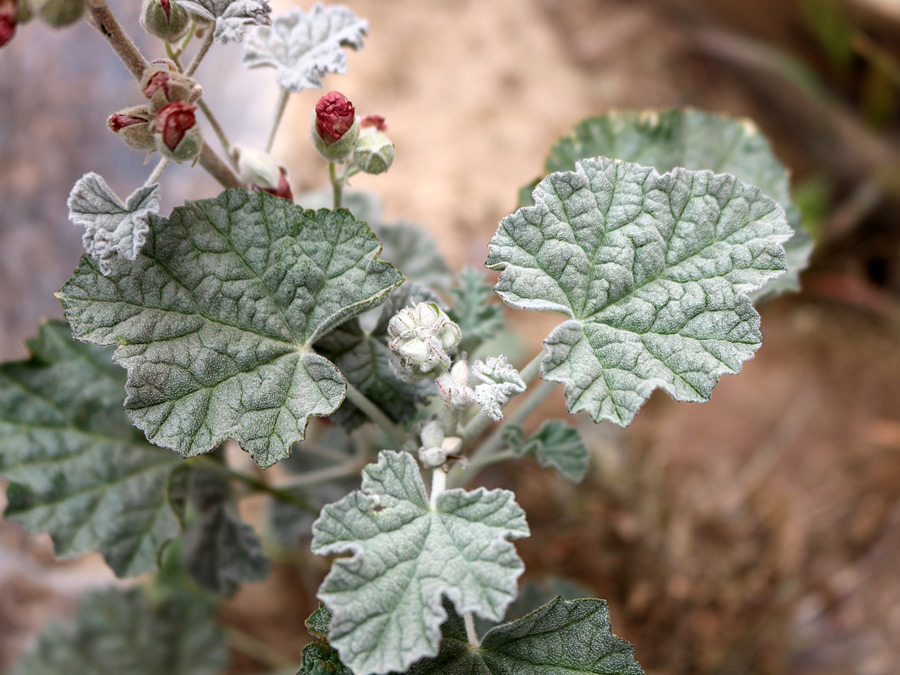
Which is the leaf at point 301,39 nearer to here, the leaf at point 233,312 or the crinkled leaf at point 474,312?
the leaf at point 233,312

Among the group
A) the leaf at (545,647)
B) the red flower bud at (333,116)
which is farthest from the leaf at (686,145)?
the leaf at (545,647)

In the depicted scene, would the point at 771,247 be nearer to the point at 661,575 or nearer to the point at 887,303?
the point at 661,575

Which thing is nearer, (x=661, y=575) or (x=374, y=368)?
(x=374, y=368)

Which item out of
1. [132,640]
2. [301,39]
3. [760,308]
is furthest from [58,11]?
[760,308]

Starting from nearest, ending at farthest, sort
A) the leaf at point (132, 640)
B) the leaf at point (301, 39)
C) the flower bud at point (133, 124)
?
1. the flower bud at point (133, 124)
2. the leaf at point (301, 39)
3. the leaf at point (132, 640)

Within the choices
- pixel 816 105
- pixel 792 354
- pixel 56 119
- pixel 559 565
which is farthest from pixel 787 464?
pixel 56 119
